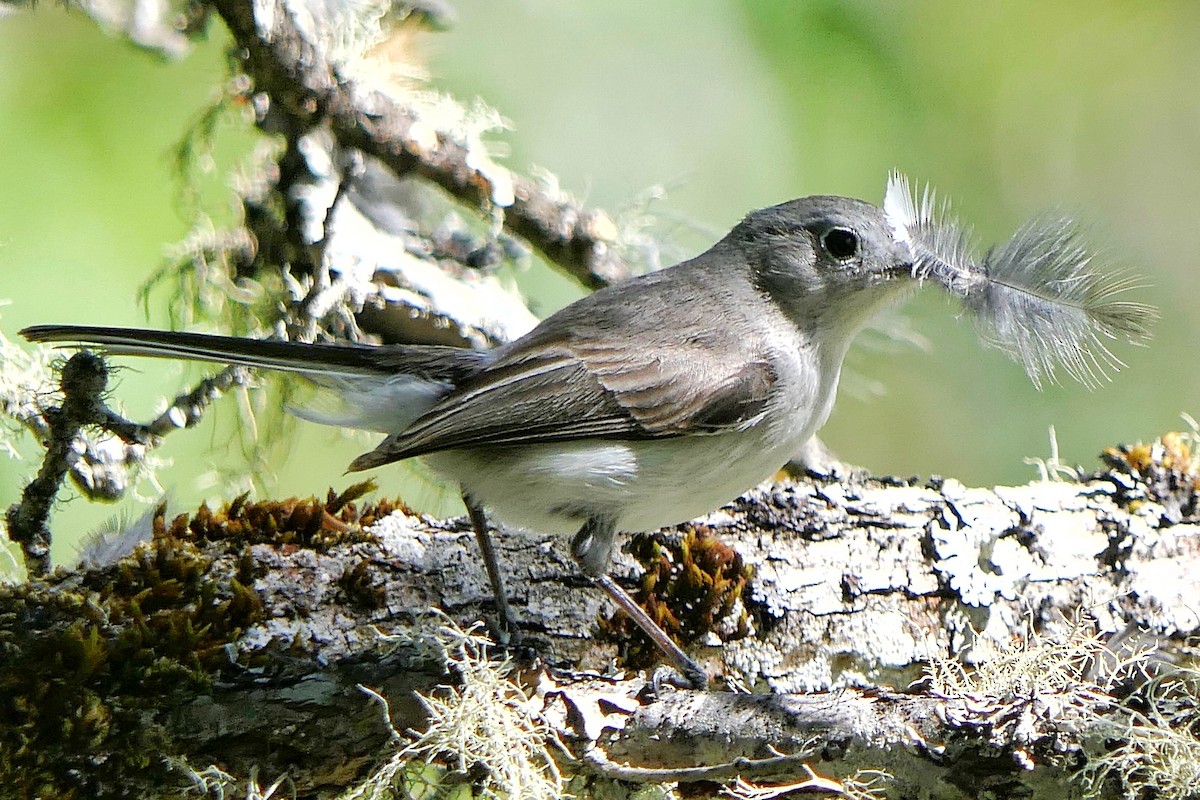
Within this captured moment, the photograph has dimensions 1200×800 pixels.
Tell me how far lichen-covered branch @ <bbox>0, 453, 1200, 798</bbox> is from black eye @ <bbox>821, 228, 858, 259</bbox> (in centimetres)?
63

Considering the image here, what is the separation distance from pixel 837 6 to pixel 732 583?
2.92m

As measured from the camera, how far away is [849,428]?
475 centimetres

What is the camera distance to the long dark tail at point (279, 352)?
6.39 feet

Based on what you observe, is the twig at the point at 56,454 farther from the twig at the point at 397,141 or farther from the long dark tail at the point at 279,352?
the twig at the point at 397,141

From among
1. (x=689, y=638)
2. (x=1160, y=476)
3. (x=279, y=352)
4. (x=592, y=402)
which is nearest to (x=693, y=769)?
(x=689, y=638)

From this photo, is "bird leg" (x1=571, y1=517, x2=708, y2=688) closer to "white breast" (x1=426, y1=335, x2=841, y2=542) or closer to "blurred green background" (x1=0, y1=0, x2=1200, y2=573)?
"white breast" (x1=426, y1=335, x2=841, y2=542)

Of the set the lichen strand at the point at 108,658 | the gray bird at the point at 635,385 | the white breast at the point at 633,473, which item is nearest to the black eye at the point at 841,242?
the gray bird at the point at 635,385

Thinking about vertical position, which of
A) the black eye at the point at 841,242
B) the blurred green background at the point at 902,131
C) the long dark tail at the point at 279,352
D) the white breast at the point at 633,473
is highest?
the blurred green background at the point at 902,131

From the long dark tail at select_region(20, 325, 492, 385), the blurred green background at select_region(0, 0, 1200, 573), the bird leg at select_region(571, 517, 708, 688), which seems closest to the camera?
the long dark tail at select_region(20, 325, 492, 385)

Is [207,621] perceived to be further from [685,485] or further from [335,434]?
[335,434]

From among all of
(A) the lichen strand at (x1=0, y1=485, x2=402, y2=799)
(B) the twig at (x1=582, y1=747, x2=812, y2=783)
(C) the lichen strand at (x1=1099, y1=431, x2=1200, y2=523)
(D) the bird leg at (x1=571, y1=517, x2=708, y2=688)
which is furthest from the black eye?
(A) the lichen strand at (x1=0, y1=485, x2=402, y2=799)

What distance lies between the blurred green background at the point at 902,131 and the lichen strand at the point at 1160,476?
1224mm

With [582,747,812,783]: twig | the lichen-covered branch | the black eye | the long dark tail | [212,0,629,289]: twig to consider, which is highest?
[212,0,629,289]: twig

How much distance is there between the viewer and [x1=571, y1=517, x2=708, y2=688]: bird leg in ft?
7.04
